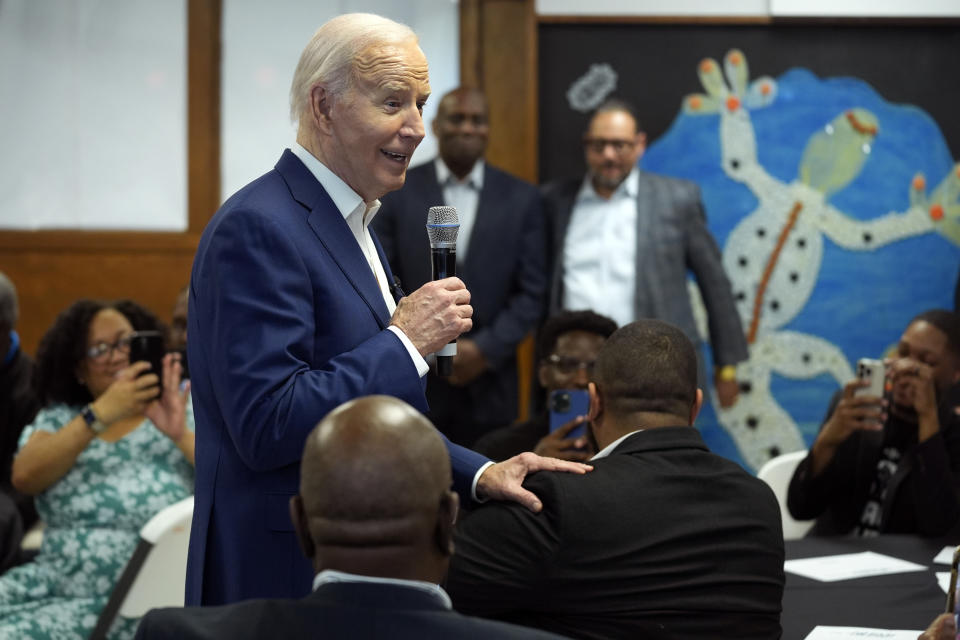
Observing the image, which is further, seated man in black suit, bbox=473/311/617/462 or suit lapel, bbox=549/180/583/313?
suit lapel, bbox=549/180/583/313

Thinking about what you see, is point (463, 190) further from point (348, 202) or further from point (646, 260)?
point (348, 202)

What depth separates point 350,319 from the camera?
5.61 ft

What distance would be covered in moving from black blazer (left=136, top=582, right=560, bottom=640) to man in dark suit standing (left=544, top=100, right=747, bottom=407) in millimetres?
3245

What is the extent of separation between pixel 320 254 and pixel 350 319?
11cm

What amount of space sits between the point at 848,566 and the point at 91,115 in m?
4.01

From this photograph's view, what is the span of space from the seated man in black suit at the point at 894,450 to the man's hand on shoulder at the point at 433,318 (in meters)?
1.96

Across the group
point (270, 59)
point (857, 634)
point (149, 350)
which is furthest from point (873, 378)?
point (270, 59)

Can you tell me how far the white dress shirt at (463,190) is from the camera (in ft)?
14.7

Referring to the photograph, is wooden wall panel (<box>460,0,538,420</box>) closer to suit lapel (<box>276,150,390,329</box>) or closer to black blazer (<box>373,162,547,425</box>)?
black blazer (<box>373,162,547,425</box>)

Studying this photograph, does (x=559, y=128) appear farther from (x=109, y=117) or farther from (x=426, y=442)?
(x=426, y=442)

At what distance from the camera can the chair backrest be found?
11.8ft

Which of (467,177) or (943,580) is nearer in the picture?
(943,580)

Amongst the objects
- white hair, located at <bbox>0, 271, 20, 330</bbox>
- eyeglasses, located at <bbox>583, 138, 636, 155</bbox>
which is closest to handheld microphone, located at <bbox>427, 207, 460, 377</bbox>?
eyeglasses, located at <bbox>583, 138, 636, 155</bbox>

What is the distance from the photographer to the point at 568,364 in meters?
3.40
